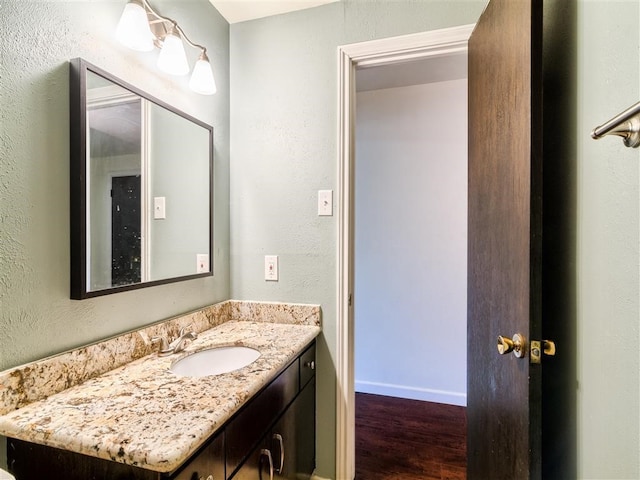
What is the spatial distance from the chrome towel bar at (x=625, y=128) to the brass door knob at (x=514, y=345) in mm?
520

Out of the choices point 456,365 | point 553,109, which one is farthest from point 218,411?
point 456,365

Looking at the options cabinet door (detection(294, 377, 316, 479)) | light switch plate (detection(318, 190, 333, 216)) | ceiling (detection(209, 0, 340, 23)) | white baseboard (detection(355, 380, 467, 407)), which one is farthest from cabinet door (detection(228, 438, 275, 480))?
ceiling (detection(209, 0, 340, 23))

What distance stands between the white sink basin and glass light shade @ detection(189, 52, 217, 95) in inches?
44.0

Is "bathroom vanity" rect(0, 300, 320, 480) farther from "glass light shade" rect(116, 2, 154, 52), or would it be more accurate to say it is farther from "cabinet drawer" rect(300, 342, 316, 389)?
"glass light shade" rect(116, 2, 154, 52)

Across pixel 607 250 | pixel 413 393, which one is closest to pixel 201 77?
pixel 607 250

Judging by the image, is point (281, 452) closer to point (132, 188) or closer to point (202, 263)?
point (202, 263)

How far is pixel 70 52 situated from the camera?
3.15 feet

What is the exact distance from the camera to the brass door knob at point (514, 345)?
86 centimetres

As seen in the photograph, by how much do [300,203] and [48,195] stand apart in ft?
3.23

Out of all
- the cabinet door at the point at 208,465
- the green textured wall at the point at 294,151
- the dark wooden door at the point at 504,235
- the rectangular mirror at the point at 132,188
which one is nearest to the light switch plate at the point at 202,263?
the rectangular mirror at the point at 132,188

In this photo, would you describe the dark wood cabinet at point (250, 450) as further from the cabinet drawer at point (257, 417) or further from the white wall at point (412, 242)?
the white wall at point (412, 242)

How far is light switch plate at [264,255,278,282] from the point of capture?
1669mm

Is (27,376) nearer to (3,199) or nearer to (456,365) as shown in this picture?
(3,199)

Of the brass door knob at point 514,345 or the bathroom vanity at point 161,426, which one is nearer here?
the bathroom vanity at point 161,426
